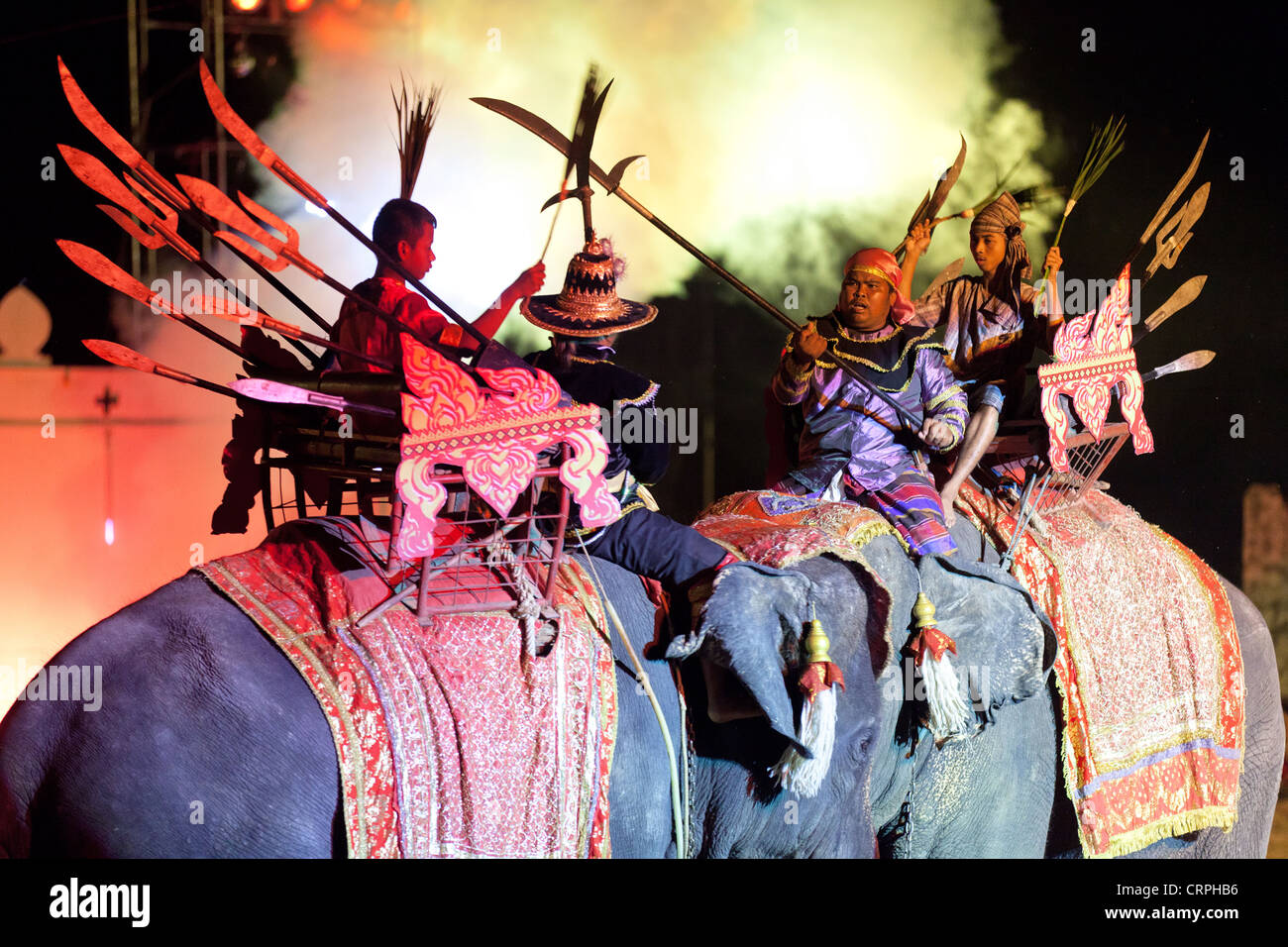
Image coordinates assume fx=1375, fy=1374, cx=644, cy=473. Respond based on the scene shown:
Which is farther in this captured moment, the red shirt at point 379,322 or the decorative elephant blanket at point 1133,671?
the decorative elephant blanket at point 1133,671

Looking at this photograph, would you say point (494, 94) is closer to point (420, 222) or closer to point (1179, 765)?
point (420, 222)

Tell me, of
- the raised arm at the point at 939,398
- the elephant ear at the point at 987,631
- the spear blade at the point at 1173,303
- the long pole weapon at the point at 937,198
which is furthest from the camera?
the long pole weapon at the point at 937,198

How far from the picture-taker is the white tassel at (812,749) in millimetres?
2895

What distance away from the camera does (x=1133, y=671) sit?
3.81 metres

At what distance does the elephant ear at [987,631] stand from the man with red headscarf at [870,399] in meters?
0.12

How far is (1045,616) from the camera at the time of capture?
3.48m

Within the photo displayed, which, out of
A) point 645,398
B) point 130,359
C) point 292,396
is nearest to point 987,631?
point 645,398

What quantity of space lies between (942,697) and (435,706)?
1263mm

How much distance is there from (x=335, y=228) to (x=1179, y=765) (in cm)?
340

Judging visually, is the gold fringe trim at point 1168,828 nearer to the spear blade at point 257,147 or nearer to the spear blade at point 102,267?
the spear blade at point 257,147
